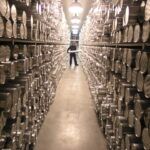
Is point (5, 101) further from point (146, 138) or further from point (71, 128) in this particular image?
point (71, 128)

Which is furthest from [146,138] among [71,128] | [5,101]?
[71,128]

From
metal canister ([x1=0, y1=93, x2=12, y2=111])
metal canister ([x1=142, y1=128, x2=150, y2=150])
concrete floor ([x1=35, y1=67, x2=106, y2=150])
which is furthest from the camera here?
concrete floor ([x1=35, y1=67, x2=106, y2=150])

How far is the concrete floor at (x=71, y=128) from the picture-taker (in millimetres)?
4383

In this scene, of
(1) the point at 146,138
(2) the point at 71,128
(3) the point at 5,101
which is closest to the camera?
(1) the point at 146,138

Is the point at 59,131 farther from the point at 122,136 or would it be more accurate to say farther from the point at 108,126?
the point at 122,136

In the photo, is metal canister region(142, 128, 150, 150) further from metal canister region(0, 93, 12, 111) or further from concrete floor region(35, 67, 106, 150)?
concrete floor region(35, 67, 106, 150)

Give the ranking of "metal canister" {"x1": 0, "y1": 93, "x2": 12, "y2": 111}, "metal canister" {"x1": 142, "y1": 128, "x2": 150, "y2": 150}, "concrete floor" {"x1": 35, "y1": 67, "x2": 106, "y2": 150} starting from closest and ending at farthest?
"metal canister" {"x1": 142, "y1": 128, "x2": 150, "y2": 150}
"metal canister" {"x1": 0, "y1": 93, "x2": 12, "y2": 111}
"concrete floor" {"x1": 35, "y1": 67, "x2": 106, "y2": 150}

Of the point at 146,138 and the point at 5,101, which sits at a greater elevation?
the point at 5,101

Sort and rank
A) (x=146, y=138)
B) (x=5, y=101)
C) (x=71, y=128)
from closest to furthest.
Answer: (x=146, y=138), (x=5, y=101), (x=71, y=128)

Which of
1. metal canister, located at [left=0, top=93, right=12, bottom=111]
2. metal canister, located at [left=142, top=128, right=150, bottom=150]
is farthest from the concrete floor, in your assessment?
metal canister, located at [left=142, top=128, right=150, bottom=150]

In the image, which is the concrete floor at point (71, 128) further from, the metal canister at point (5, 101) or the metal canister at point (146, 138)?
the metal canister at point (146, 138)

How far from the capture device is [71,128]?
523 centimetres

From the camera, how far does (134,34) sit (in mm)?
2713

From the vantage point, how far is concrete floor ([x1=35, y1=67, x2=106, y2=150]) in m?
4.38
